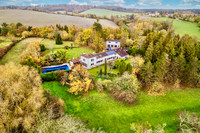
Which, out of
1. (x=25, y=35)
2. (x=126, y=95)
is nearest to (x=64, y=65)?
(x=126, y=95)

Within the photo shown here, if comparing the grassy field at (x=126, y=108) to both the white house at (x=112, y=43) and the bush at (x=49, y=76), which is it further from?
the white house at (x=112, y=43)

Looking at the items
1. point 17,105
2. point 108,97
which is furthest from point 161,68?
point 17,105

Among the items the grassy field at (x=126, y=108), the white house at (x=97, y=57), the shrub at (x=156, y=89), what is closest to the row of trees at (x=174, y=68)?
the shrub at (x=156, y=89)

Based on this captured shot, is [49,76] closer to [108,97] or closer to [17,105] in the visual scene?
[108,97]

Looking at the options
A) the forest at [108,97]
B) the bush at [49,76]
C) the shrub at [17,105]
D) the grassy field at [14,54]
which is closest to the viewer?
the shrub at [17,105]

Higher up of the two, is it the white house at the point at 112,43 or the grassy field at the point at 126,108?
the white house at the point at 112,43
